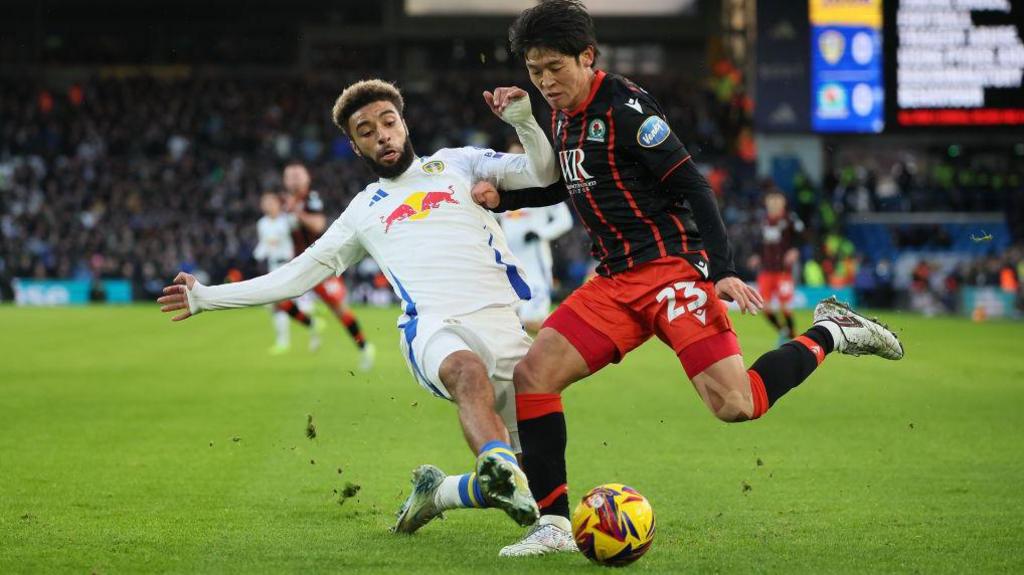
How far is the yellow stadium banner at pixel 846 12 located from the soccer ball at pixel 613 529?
24.4 meters

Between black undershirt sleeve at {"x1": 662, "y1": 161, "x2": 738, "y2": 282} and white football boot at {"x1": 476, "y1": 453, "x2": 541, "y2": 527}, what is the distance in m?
1.30

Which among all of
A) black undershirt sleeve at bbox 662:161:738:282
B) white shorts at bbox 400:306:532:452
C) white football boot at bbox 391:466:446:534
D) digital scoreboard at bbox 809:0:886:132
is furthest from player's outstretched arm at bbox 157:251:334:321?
digital scoreboard at bbox 809:0:886:132

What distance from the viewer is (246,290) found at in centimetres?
614

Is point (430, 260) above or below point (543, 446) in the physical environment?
above

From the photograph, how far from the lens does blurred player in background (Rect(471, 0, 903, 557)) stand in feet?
18.6

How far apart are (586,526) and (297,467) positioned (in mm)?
3257

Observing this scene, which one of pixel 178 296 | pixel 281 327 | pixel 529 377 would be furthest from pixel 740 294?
pixel 281 327

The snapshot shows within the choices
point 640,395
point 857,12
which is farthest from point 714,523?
point 857,12

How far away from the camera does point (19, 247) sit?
3547cm

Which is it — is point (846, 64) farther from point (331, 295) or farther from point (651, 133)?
point (651, 133)

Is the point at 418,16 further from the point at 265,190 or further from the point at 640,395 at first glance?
the point at 640,395

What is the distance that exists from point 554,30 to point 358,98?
1.13m

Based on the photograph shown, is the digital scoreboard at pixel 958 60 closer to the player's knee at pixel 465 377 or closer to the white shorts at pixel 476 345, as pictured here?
the white shorts at pixel 476 345

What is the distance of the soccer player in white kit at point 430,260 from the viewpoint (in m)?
5.96
